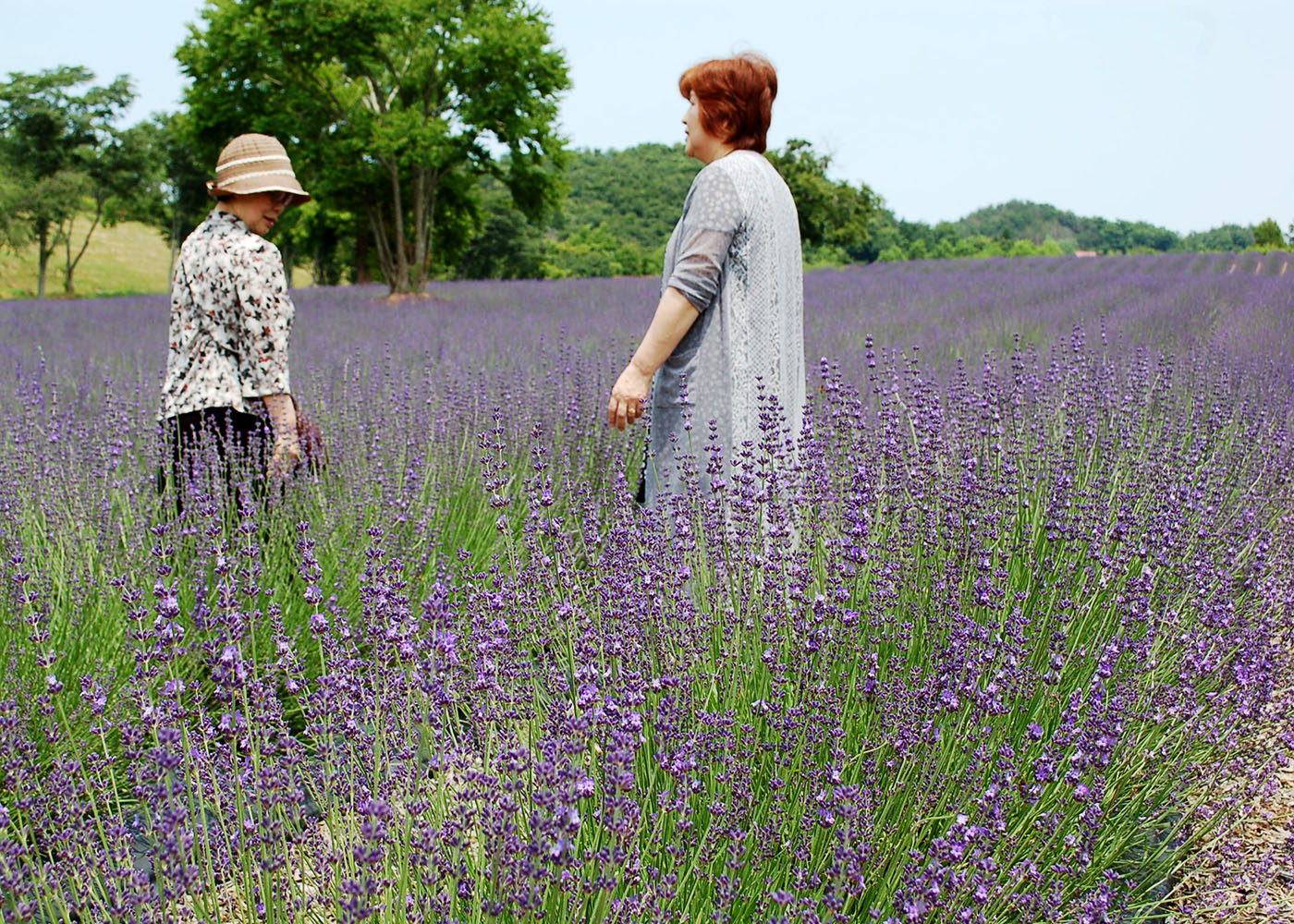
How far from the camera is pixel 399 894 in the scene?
1280 mm

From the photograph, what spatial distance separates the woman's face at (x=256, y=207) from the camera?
3.16m

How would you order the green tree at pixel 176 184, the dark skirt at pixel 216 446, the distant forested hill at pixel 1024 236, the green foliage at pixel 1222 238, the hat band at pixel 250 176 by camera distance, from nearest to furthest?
the hat band at pixel 250 176 → the dark skirt at pixel 216 446 → the green tree at pixel 176 184 → the green foliage at pixel 1222 238 → the distant forested hill at pixel 1024 236

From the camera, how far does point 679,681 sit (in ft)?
5.43

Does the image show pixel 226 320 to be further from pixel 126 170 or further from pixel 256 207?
pixel 126 170

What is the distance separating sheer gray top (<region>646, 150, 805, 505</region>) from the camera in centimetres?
257

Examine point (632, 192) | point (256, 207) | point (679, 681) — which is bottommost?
point (679, 681)

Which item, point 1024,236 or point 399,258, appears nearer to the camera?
point 399,258

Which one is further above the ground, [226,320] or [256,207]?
[256,207]

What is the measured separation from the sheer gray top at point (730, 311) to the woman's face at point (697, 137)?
9cm

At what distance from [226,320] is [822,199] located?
44.9m

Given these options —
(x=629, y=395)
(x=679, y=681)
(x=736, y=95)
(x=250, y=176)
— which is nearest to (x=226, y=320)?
(x=250, y=176)

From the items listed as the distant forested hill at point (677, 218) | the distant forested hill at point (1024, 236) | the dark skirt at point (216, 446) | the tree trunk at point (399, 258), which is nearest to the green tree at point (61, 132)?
the distant forested hill at point (677, 218)

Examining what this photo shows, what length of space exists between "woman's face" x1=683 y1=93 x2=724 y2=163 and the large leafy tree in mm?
Answer: 18400

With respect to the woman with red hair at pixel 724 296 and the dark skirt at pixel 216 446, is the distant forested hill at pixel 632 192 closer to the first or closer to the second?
the dark skirt at pixel 216 446
